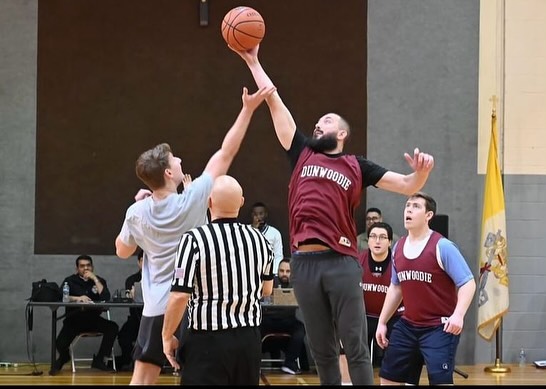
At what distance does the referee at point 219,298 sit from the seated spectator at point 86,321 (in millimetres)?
7145

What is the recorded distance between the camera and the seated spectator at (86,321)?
11.8 meters

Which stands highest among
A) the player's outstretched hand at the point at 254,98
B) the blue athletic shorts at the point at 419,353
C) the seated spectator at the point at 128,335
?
the player's outstretched hand at the point at 254,98

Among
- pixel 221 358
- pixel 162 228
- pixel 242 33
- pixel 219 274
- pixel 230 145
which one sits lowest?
pixel 221 358

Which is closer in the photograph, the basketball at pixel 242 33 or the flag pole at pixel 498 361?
the basketball at pixel 242 33

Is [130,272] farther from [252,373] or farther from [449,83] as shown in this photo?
[252,373]

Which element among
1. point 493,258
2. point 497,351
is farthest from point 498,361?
point 493,258

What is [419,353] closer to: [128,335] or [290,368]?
[290,368]

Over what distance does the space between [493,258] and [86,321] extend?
547 centimetres

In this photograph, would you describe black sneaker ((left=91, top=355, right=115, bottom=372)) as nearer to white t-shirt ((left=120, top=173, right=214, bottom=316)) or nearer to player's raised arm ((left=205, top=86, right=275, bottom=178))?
white t-shirt ((left=120, top=173, right=214, bottom=316))

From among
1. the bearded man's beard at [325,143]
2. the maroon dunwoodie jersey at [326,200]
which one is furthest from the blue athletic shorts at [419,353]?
the bearded man's beard at [325,143]

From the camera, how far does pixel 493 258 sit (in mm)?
12305

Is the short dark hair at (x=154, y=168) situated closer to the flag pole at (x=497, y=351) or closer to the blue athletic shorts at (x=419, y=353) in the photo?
the blue athletic shorts at (x=419, y=353)

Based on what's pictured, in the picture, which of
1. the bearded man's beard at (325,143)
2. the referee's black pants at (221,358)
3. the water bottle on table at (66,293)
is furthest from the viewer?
the water bottle on table at (66,293)

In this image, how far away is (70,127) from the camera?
42.7 ft
